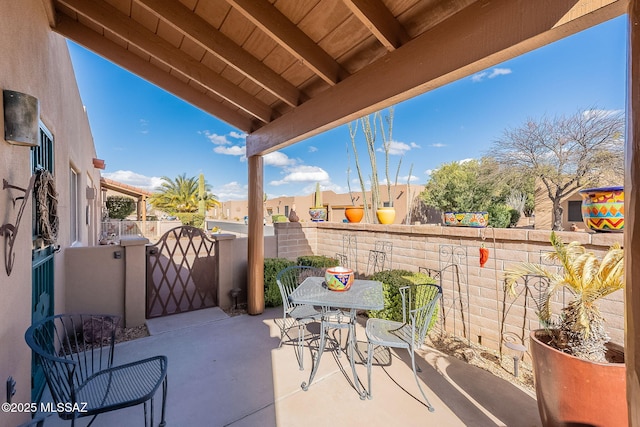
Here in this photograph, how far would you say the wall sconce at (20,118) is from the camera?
58.7 inches

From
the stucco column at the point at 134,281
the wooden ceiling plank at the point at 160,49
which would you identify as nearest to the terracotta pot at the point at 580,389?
the wooden ceiling plank at the point at 160,49

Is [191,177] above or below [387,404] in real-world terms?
above

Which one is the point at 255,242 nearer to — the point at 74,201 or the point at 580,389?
the point at 74,201

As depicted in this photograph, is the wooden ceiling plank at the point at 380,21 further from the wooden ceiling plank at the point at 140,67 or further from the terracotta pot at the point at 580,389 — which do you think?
the wooden ceiling plank at the point at 140,67

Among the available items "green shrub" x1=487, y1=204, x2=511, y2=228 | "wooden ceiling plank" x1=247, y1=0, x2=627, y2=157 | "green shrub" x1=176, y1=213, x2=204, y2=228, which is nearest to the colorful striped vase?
"wooden ceiling plank" x1=247, y1=0, x2=627, y2=157

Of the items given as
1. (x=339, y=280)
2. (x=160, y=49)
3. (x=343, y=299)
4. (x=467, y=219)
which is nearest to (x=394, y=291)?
(x=339, y=280)

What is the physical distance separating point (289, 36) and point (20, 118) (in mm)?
1751

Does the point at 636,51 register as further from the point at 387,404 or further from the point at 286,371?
the point at 286,371

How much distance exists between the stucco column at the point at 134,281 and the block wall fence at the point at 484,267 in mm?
3450

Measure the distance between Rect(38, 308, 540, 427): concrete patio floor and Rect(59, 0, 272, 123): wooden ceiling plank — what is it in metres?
2.80

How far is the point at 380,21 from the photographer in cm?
173

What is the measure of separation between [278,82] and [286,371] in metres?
2.83

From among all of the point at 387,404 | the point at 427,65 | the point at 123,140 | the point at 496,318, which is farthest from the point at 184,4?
the point at 123,140

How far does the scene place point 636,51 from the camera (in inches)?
34.4
